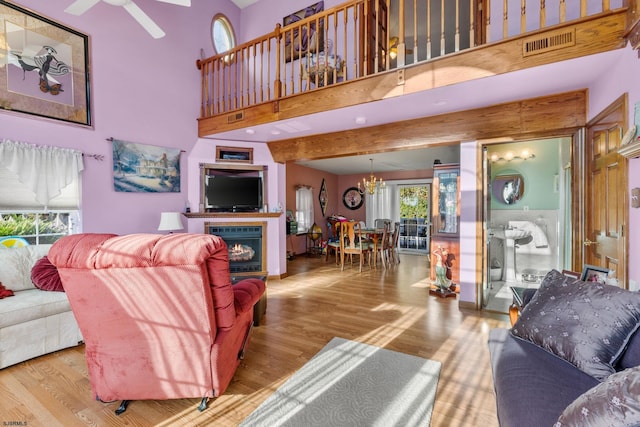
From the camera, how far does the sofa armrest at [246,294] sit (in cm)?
189

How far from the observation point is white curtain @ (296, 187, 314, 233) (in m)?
7.42

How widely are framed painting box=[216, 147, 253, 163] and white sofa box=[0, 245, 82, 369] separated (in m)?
2.60

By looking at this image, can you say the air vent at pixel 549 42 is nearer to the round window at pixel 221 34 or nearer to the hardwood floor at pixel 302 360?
the hardwood floor at pixel 302 360

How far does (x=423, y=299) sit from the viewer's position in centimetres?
375

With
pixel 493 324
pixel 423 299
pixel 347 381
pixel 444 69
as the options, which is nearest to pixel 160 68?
pixel 444 69

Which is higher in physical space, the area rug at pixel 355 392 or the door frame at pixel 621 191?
the door frame at pixel 621 191

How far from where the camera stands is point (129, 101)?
3689mm

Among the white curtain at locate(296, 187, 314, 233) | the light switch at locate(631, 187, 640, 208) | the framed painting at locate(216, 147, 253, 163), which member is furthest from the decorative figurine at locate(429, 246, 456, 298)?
the white curtain at locate(296, 187, 314, 233)

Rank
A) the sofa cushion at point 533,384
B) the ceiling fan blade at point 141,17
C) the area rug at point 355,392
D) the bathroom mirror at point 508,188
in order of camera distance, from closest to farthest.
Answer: the sofa cushion at point 533,384 → the area rug at point 355,392 → the ceiling fan blade at point 141,17 → the bathroom mirror at point 508,188

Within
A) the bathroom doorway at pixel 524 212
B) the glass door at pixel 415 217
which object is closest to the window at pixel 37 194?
the bathroom doorway at pixel 524 212

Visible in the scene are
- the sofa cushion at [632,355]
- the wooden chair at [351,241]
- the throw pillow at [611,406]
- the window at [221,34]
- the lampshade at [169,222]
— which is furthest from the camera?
the wooden chair at [351,241]

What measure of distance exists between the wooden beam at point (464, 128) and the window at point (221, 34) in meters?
2.45

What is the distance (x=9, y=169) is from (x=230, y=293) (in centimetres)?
286

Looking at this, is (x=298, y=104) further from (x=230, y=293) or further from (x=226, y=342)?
(x=226, y=342)
